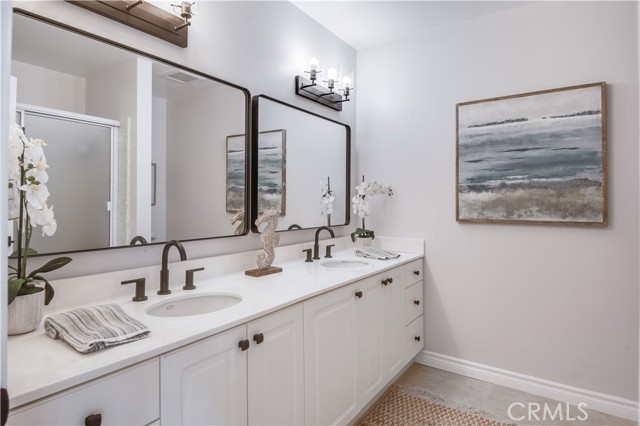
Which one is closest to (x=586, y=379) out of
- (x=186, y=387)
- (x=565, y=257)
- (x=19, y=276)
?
(x=565, y=257)

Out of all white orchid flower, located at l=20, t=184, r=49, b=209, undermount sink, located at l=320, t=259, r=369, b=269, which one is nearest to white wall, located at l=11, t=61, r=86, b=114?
white orchid flower, located at l=20, t=184, r=49, b=209

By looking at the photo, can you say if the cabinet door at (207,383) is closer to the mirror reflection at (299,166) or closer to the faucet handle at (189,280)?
the faucet handle at (189,280)

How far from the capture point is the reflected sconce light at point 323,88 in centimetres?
239

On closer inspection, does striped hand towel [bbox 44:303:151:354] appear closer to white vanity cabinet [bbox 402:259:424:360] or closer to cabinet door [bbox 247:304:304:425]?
cabinet door [bbox 247:304:304:425]

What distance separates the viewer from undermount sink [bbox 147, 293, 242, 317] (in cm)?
142

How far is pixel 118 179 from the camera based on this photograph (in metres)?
1.42

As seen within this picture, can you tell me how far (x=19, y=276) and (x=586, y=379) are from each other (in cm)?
290

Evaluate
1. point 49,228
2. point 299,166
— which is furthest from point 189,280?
point 299,166

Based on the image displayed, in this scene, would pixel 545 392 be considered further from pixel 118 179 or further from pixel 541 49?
pixel 118 179

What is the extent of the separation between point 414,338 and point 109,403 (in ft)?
6.94

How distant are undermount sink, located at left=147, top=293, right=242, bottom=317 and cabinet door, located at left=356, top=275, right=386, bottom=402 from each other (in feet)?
2.23

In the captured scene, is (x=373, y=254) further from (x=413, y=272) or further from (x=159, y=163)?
(x=159, y=163)

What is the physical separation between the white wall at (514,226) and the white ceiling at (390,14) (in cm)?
9

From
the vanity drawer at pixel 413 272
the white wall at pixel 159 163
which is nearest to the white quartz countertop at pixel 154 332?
the white wall at pixel 159 163
